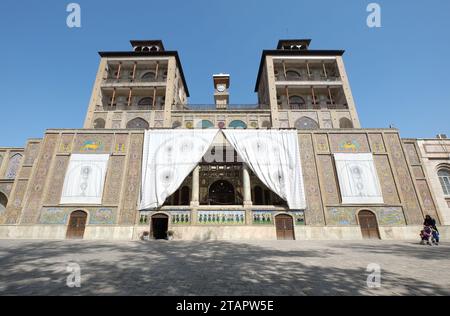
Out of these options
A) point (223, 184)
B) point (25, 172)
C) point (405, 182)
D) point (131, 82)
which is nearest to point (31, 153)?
point (25, 172)

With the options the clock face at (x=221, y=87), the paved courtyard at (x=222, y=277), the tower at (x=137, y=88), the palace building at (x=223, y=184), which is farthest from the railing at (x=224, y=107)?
the paved courtyard at (x=222, y=277)

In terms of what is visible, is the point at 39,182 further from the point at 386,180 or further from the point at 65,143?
the point at 386,180

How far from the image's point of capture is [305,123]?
73.2 feet

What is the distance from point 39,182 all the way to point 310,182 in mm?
20346

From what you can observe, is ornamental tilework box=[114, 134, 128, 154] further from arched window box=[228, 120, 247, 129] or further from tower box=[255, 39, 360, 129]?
tower box=[255, 39, 360, 129]

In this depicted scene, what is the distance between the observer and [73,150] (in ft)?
54.7

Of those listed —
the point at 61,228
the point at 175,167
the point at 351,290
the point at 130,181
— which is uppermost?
the point at 175,167

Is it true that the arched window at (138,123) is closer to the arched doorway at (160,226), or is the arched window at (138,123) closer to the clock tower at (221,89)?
the arched doorway at (160,226)

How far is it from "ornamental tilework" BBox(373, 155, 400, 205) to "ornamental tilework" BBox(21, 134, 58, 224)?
25.2 m

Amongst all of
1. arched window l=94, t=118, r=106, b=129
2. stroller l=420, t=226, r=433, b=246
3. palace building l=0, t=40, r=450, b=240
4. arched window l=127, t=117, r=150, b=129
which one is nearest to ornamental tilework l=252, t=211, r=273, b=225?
palace building l=0, t=40, r=450, b=240
